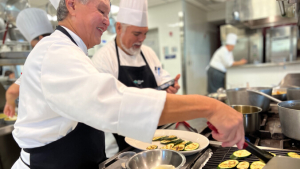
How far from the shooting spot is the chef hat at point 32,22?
1.84 m

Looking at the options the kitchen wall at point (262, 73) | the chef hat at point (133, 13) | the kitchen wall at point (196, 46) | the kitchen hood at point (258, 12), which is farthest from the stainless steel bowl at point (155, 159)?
the kitchen wall at point (196, 46)

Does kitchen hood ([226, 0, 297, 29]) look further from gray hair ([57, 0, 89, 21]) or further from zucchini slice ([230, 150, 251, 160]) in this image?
gray hair ([57, 0, 89, 21])

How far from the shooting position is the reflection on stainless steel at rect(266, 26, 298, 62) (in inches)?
205

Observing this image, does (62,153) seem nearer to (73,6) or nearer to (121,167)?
(121,167)

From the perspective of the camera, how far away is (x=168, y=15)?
5.29 metres

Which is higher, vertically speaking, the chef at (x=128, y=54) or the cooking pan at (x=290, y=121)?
the chef at (x=128, y=54)

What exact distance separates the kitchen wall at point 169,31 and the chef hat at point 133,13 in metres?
3.49

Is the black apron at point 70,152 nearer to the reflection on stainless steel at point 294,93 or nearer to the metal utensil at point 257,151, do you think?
the metal utensil at point 257,151

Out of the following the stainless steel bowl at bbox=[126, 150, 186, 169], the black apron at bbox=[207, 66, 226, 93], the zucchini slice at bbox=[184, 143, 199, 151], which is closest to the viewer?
the stainless steel bowl at bbox=[126, 150, 186, 169]

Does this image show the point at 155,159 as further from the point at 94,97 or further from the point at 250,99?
the point at 250,99

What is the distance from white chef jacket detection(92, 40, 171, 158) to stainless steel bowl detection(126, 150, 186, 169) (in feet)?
2.95

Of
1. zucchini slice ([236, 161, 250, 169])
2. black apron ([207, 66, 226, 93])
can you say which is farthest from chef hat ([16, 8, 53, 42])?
black apron ([207, 66, 226, 93])

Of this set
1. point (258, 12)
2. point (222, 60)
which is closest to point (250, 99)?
point (258, 12)

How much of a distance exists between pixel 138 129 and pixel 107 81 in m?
0.16
